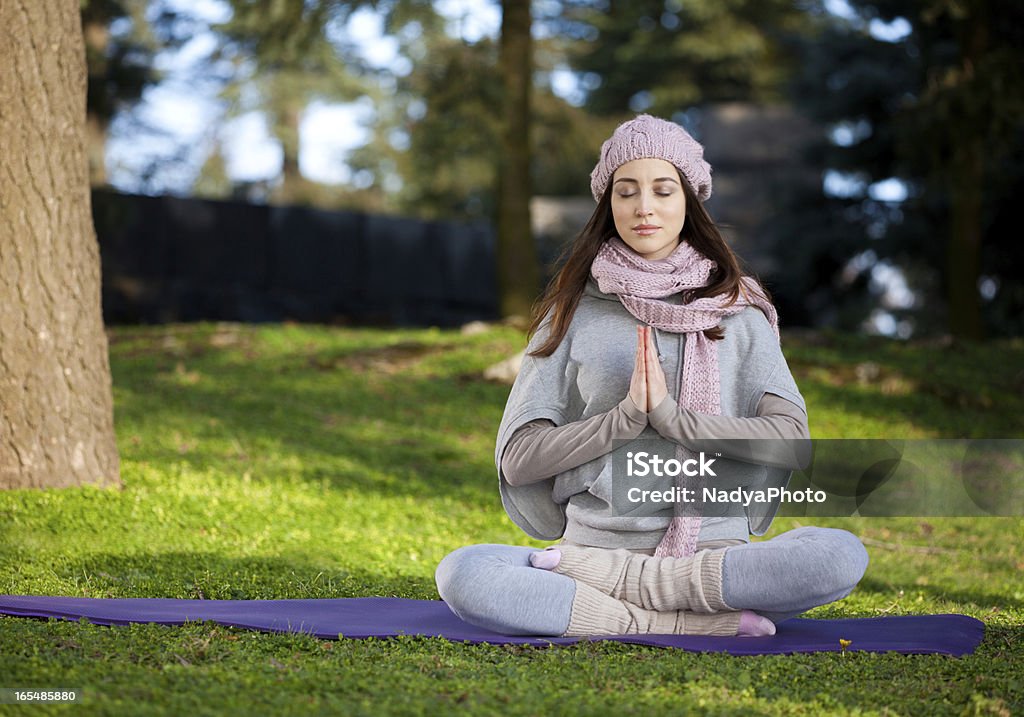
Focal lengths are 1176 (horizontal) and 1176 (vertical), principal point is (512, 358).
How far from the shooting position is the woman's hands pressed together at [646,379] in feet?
11.3

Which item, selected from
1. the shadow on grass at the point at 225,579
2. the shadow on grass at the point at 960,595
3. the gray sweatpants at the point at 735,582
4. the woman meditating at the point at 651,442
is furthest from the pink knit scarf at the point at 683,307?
the shadow on grass at the point at 960,595

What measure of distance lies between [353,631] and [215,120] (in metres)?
21.3

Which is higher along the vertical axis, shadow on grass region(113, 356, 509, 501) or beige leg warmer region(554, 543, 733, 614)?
beige leg warmer region(554, 543, 733, 614)

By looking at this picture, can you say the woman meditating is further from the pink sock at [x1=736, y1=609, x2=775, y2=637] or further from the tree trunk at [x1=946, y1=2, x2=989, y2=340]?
the tree trunk at [x1=946, y1=2, x2=989, y2=340]

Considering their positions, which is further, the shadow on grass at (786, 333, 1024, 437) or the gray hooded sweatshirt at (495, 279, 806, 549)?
the shadow on grass at (786, 333, 1024, 437)

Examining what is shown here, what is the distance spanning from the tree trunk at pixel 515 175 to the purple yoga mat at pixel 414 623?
8.60m

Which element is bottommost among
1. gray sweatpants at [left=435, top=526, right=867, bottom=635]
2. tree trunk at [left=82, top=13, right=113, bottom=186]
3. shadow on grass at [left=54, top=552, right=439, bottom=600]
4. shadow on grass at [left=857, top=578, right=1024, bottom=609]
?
shadow on grass at [left=857, top=578, right=1024, bottom=609]

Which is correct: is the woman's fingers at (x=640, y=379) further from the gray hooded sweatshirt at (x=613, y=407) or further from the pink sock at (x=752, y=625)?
the pink sock at (x=752, y=625)

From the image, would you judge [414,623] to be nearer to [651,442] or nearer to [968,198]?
[651,442]

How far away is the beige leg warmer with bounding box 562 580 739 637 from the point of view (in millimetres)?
3609

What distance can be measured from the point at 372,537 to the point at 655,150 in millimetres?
2861

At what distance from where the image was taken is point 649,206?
12.4ft

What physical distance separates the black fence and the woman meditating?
36.2 feet

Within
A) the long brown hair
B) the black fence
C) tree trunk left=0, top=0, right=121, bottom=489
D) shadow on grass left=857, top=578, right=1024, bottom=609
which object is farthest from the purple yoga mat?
the black fence
